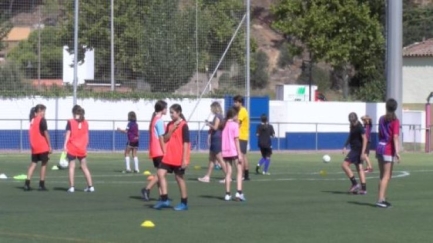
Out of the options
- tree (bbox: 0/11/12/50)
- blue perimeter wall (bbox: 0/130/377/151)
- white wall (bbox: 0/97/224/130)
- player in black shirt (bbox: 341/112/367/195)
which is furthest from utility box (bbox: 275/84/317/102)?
player in black shirt (bbox: 341/112/367/195)

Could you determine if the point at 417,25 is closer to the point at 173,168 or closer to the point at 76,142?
the point at 76,142

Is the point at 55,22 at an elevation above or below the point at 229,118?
above

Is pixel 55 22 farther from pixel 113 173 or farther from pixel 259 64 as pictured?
pixel 259 64

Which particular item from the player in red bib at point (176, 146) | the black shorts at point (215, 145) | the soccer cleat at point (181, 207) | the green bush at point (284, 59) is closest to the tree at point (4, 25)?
the black shorts at point (215, 145)

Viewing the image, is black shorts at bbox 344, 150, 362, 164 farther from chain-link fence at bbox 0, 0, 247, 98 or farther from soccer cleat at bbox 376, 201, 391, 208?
chain-link fence at bbox 0, 0, 247, 98

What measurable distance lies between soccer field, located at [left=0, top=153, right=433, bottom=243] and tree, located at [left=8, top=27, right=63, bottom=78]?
17159 mm

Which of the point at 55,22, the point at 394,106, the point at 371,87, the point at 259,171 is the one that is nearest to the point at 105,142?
the point at 55,22

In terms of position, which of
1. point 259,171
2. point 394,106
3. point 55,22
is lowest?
point 259,171

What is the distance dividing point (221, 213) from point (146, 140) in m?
27.2

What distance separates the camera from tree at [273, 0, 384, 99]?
189ft

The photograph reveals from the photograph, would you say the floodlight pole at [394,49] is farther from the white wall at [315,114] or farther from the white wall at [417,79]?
the white wall at [417,79]

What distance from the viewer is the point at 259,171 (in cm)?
3036

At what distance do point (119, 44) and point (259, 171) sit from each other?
16.8m

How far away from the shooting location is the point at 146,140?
4472 centimetres
